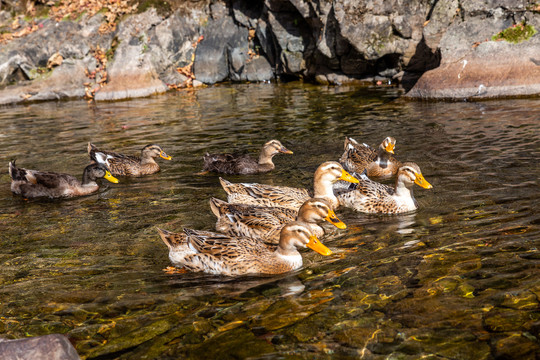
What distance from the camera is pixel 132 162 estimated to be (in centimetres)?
1328

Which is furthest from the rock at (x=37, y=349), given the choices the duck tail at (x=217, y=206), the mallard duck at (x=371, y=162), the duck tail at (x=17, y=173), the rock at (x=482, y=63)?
the rock at (x=482, y=63)

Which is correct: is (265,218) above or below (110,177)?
above

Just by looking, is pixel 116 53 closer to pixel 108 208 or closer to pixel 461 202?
pixel 108 208

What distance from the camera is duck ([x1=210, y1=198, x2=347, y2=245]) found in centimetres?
809

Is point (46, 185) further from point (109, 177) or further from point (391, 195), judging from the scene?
point (391, 195)

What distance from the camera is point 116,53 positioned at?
28406 millimetres

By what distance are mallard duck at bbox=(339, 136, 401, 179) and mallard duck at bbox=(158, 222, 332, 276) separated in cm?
472

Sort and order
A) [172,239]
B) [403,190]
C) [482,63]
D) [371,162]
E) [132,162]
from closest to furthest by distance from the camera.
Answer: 1. [172,239]
2. [403,190]
3. [371,162]
4. [132,162]
5. [482,63]

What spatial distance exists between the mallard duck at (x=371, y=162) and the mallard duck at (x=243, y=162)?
4.41 feet

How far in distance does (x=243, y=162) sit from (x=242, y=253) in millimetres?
5675

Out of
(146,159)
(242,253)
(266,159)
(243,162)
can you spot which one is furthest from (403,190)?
(146,159)

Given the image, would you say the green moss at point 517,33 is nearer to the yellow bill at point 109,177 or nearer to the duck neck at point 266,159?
the duck neck at point 266,159

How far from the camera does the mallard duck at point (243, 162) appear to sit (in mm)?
Result: 12656

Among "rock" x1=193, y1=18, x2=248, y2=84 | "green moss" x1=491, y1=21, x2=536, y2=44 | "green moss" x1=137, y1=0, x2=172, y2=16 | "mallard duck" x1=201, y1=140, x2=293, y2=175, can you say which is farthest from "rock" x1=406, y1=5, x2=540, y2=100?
"green moss" x1=137, y1=0, x2=172, y2=16
